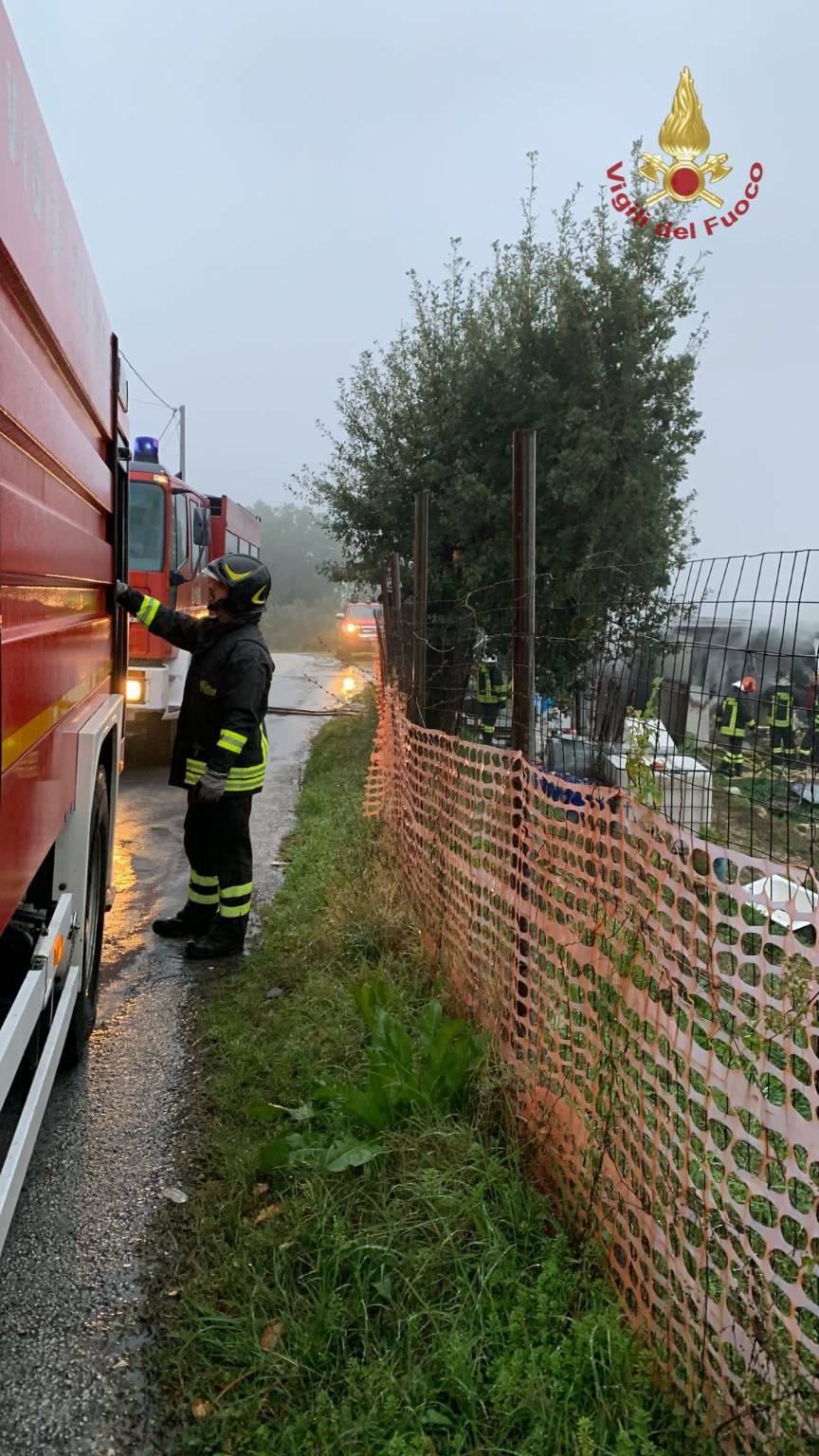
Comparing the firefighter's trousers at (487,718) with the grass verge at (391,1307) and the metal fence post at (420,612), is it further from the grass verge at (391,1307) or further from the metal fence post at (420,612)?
the grass verge at (391,1307)

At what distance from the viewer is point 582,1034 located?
287 cm

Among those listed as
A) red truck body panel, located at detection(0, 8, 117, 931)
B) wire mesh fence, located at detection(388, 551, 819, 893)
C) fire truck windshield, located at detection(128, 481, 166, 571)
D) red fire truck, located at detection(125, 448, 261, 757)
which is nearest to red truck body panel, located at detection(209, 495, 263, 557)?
red fire truck, located at detection(125, 448, 261, 757)

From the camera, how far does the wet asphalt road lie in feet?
7.70

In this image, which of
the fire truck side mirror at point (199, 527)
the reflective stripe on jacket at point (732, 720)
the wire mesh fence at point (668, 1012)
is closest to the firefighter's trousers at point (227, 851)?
the wire mesh fence at point (668, 1012)

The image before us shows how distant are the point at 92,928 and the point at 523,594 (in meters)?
2.12

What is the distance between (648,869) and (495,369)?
10994 mm

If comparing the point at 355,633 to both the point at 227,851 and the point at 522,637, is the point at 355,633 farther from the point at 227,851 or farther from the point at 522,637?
the point at 522,637

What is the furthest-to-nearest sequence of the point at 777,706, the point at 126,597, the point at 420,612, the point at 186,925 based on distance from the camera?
the point at 420,612 → the point at 186,925 → the point at 126,597 → the point at 777,706

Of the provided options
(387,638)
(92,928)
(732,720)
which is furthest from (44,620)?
(387,638)

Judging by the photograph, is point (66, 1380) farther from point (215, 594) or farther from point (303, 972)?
point (215, 594)

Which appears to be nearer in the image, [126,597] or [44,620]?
[44,620]

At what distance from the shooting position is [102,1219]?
3.06 meters

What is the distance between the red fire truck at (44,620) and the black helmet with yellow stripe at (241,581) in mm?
800

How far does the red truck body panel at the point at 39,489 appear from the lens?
6.72 ft
